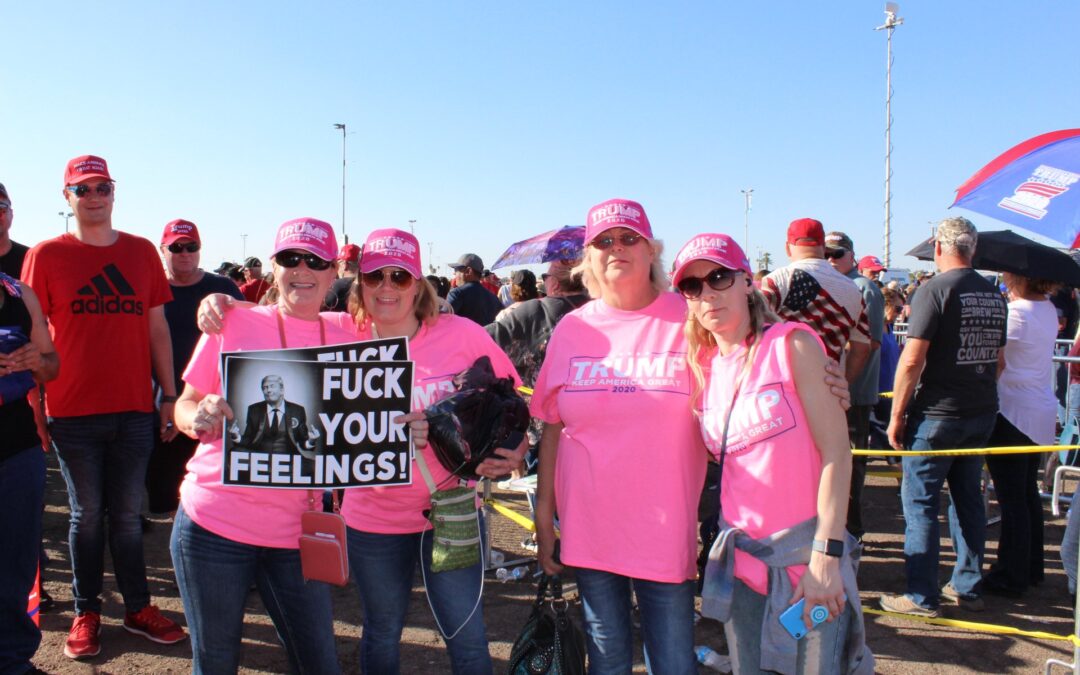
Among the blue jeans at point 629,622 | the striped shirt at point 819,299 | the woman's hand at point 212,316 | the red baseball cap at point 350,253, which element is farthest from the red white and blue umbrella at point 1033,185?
the red baseball cap at point 350,253

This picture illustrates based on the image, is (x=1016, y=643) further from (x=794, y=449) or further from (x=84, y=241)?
(x=84, y=241)

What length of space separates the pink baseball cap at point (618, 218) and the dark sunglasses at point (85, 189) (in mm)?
2987

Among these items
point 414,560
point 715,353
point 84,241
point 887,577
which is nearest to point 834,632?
point 715,353

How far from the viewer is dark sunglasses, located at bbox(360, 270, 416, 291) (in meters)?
2.95

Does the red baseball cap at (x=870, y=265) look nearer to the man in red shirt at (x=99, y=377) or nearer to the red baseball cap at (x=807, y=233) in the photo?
the red baseball cap at (x=807, y=233)

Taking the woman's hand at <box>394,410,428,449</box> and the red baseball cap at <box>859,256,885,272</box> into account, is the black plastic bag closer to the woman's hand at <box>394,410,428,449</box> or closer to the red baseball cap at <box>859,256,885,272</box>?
the woman's hand at <box>394,410,428,449</box>

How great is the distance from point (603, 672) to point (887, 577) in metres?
3.81

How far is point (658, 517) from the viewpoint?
8.82 ft

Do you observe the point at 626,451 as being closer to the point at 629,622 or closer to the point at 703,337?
the point at 703,337

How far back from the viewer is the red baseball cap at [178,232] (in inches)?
214

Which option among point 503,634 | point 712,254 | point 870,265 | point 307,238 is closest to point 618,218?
point 712,254

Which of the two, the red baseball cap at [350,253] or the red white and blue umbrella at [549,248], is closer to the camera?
the red white and blue umbrella at [549,248]

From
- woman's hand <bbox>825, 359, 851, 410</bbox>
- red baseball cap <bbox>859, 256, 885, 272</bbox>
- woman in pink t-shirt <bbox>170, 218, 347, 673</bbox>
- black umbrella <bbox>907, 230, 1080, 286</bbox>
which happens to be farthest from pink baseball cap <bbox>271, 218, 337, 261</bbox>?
red baseball cap <bbox>859, 256, 885, 272</bbox>

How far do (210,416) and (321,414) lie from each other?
388 mm
